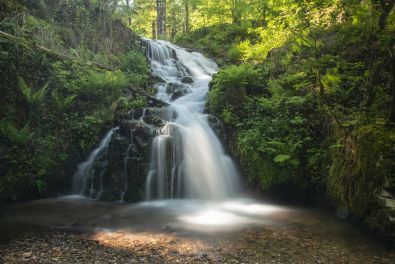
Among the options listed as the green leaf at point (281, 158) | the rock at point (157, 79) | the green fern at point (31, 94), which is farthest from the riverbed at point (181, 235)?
the rock at point (157, 79)

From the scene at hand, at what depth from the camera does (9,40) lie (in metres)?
9.50

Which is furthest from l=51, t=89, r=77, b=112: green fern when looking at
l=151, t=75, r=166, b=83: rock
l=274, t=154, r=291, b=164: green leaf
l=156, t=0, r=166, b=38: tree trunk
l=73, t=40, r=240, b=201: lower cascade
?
l=156, t=0, r=166, b=38: tree trunk

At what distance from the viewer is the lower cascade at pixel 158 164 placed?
889 cm

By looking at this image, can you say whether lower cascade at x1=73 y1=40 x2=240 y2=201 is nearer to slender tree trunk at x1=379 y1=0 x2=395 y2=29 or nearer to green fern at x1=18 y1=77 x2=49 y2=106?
green fern at x1=18 y1=77 x2=49 y2=106

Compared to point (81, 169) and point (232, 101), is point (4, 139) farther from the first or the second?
point (232, 101)

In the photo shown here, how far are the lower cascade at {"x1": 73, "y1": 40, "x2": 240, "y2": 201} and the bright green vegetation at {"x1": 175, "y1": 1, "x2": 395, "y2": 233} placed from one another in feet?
2.25

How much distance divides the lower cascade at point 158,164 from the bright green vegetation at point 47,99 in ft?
2.02

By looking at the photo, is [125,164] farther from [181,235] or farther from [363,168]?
[363,168]

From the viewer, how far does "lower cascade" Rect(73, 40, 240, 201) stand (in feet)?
29.2

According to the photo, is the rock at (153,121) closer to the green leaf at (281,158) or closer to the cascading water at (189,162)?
the cascading water at (189,162)

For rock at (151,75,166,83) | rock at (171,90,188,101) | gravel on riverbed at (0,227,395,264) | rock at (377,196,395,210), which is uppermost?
rock at (151,75,166,83)

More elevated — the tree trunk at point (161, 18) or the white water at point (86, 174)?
the tree trunk at point (161, 18)

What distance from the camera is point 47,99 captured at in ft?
32.9

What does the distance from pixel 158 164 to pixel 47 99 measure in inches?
153
